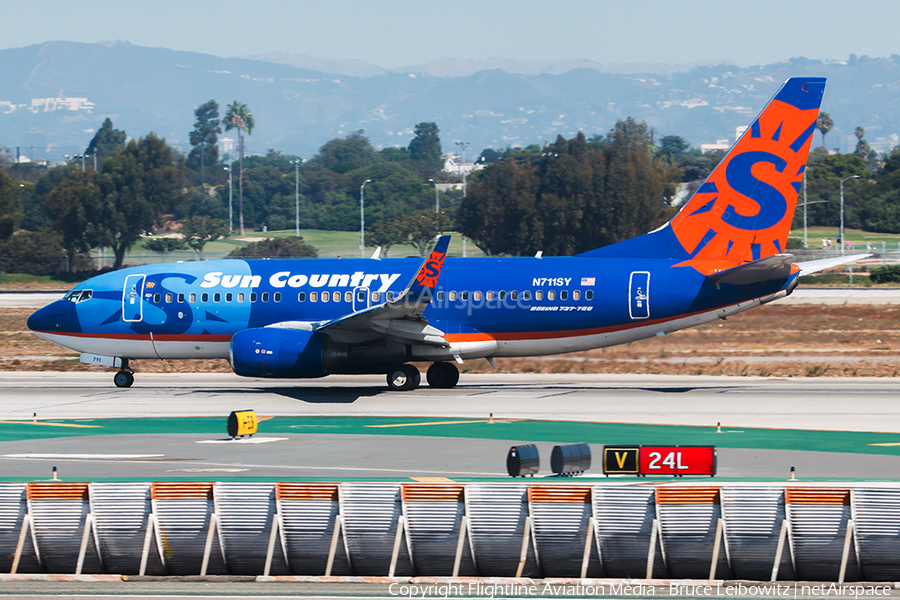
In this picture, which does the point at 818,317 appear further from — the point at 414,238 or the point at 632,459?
the point at 414,238

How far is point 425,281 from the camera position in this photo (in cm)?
3095

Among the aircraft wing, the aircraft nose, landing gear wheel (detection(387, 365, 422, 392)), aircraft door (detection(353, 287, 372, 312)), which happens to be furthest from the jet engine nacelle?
the aircraft nose

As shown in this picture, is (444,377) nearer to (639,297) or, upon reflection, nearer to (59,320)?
(639,297)

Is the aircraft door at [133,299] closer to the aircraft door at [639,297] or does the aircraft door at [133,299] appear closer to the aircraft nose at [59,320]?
the aircraft nose at [59,320]

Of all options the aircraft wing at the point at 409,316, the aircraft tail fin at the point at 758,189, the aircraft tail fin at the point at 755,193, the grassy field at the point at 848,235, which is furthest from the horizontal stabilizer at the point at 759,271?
the grassy field at the point at 848,235

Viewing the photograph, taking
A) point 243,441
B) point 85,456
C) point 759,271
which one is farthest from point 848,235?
point 85,456

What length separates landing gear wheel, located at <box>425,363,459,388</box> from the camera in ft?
117

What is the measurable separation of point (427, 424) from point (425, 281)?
5.52 m

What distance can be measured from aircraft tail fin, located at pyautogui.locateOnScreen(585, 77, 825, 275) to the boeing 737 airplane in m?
0.03

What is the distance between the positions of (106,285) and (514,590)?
28.5 m

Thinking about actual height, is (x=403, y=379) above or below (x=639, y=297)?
below

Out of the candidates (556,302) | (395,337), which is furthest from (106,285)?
(556,302)

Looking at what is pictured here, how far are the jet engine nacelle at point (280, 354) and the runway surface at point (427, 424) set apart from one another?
3.31 ft

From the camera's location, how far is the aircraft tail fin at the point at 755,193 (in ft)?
108
